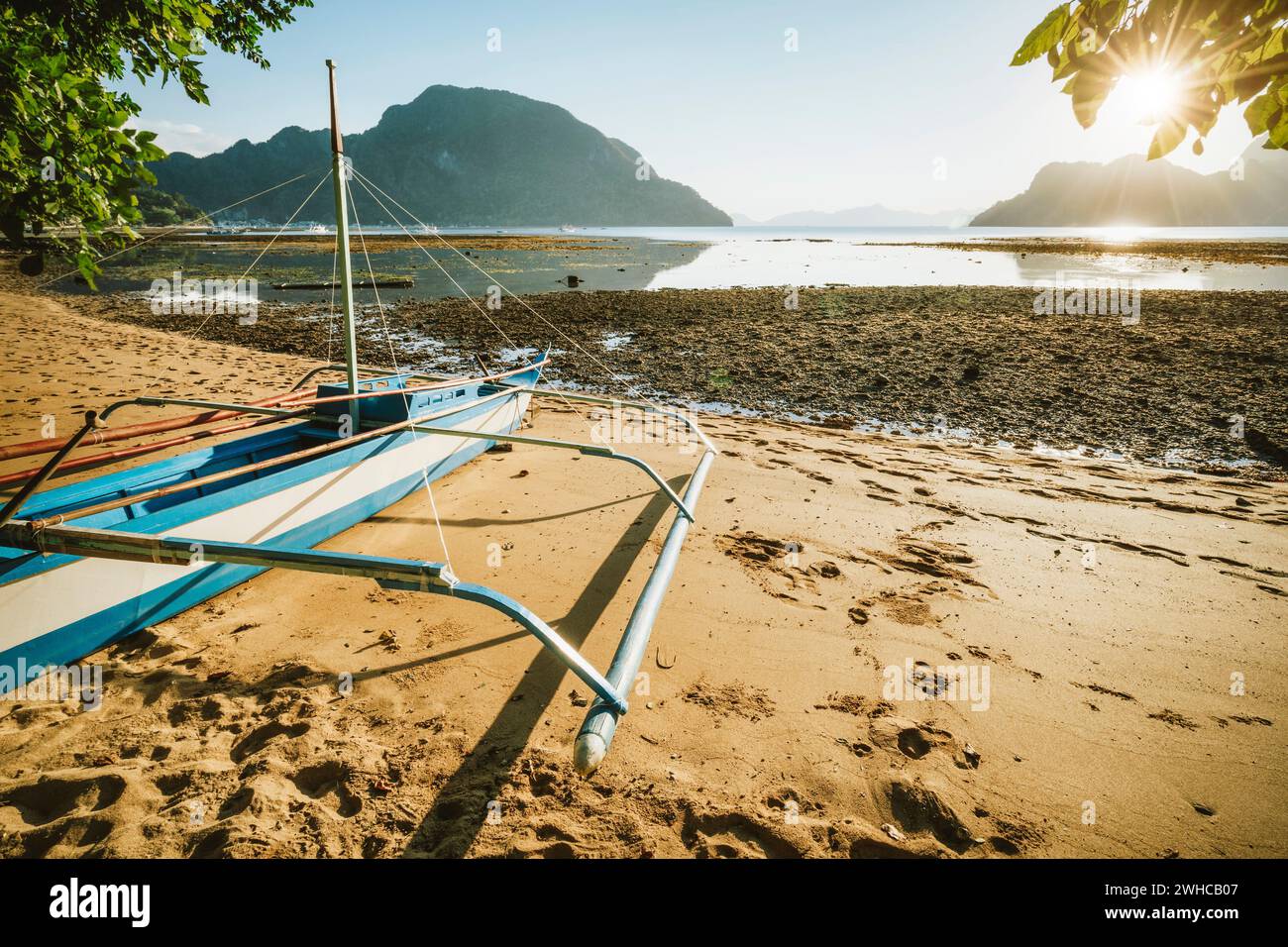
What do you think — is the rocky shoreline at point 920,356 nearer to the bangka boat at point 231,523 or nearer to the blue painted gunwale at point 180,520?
the bangka boat at point 231,523

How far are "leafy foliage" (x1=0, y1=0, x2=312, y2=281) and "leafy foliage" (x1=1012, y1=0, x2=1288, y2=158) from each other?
5752mm

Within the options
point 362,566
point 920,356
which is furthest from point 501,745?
point 920,356

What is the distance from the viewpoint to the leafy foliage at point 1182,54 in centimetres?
166

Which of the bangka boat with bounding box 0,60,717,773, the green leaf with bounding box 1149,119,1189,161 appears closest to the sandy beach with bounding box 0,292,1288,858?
the bangka boat with bounding box 0,60,717,773

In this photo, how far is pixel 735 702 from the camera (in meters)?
3.30

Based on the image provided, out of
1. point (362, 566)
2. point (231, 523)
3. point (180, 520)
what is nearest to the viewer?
point (362, 566)

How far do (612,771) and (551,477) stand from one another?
14.2 ft

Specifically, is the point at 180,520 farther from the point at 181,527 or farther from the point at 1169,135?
the point at 1169,135

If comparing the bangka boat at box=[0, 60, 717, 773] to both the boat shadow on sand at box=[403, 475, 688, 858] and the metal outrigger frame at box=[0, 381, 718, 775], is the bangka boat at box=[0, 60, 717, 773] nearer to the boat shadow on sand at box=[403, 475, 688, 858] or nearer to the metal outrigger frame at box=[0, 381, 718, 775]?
the metal outrigger frame at box=[0, 381, 718, 775]

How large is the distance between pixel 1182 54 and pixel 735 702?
3385 mm

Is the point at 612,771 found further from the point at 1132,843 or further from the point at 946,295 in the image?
the point at 946,295

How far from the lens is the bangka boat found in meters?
2.57

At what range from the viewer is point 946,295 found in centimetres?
2166

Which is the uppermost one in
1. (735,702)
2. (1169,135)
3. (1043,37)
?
(1043,37)
